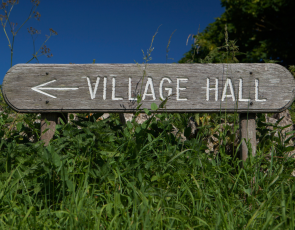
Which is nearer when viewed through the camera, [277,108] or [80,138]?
[80,138]

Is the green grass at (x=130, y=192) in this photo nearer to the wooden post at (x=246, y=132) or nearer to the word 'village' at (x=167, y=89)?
the wooden post at (x=246, y=132)

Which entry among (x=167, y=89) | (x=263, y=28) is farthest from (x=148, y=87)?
(x=263, y=28)

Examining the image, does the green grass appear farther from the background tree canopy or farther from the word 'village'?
the background tree canopy

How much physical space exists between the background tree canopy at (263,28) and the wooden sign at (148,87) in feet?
14.8

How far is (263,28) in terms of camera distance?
7645 mm

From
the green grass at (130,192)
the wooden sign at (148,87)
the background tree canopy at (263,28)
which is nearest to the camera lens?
the green grass at (130,192)

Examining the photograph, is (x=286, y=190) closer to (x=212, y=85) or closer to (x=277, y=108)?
(x=277, y=108)

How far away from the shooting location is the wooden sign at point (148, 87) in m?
2.24

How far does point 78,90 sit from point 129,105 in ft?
1.67

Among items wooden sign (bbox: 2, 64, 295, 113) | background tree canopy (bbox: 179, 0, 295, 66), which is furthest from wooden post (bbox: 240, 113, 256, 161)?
background tree canopy (bbox: 179, 0, 295, 66)

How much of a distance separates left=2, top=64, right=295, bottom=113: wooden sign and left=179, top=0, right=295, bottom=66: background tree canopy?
4505 millimetres

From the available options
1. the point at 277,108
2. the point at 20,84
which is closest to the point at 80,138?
the point at 20,84

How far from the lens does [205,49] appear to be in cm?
822

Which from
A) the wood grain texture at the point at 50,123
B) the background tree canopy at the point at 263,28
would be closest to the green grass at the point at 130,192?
the wood grain texture at the point at 50,123
